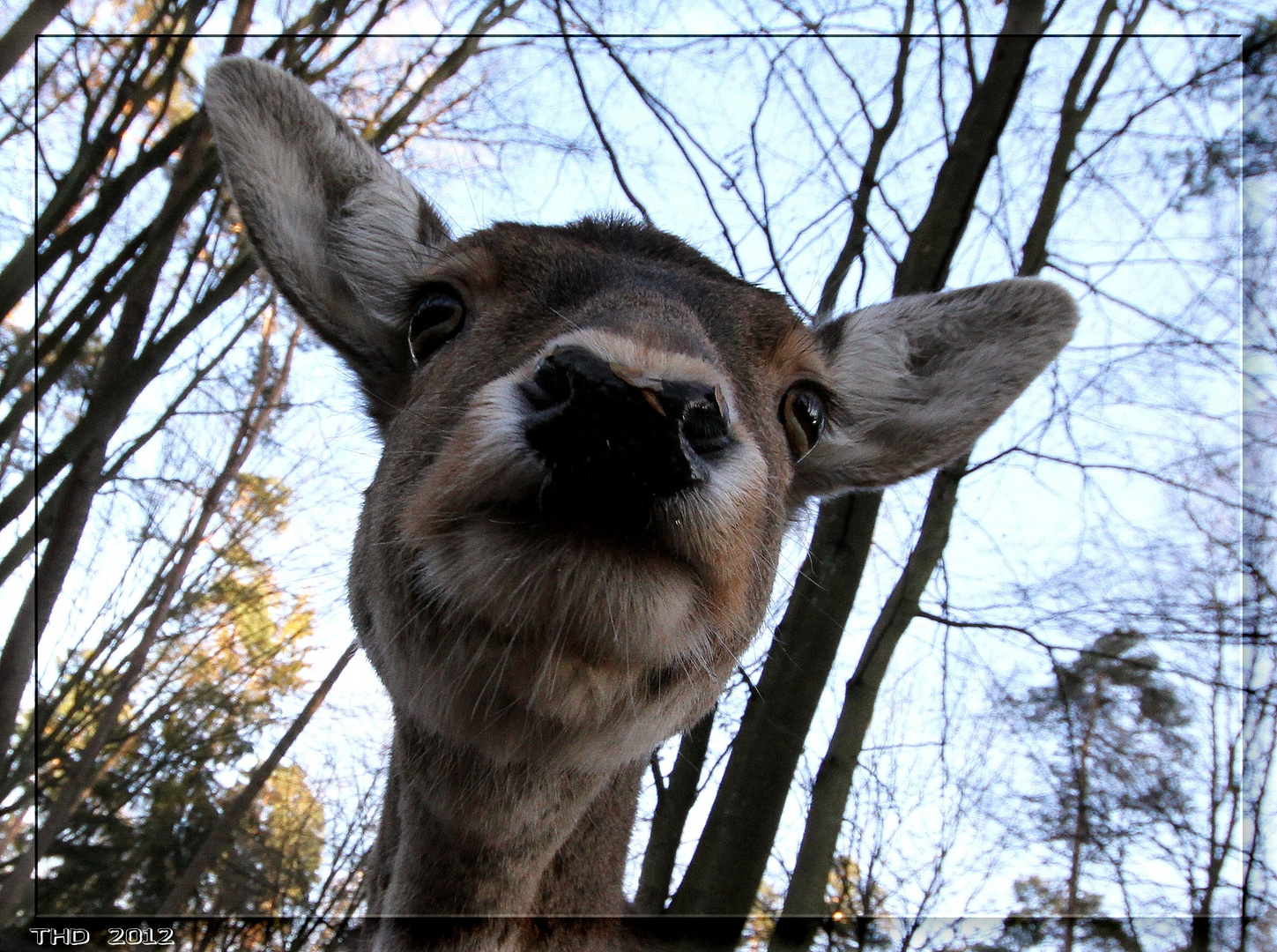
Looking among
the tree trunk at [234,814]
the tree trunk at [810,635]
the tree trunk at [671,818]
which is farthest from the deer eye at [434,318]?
the tree trunk at [671,818]

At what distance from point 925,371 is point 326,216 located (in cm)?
160

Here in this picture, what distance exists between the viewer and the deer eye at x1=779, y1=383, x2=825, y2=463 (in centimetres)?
204

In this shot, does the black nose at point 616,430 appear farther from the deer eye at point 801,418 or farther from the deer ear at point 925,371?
the deer ear at point 925,371

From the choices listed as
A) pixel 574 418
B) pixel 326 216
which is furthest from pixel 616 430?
pixel 326 216

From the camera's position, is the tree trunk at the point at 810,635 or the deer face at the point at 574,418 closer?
the deer face at the point at 574,418

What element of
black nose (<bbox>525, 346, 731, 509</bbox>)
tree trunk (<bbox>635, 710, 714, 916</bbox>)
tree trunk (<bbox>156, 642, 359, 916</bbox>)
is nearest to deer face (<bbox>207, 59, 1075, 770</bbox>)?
black nose (<bbox>525, 346, 731, 509</bbox>)

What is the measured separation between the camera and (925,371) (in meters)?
2.29

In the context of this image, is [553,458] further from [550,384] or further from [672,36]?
[672,36]

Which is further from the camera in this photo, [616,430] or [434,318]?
[434,318]

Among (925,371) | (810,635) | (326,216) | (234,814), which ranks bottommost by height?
(234,814)

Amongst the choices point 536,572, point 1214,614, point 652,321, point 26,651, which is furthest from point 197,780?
point 1214,614

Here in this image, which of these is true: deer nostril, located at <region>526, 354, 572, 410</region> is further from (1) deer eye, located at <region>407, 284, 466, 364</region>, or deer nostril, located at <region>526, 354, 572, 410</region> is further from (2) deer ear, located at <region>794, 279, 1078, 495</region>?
(2) deer ear, located at <region>794, 279, 1078, 495</region>

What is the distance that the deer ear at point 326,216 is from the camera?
Answer: 78.2 inches

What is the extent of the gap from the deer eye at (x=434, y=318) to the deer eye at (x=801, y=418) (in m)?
0.78
